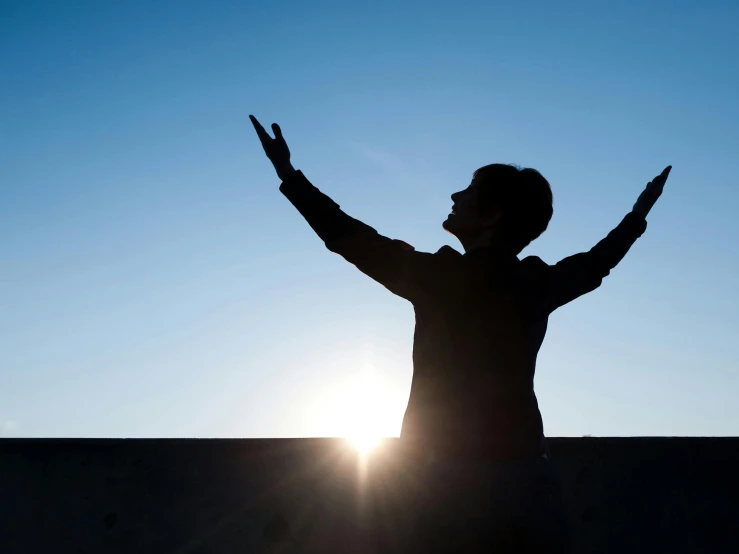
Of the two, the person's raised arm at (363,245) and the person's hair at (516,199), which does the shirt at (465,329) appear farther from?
the person's hair at (516,199)

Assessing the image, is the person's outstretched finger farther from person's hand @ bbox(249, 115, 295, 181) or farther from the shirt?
the shirt

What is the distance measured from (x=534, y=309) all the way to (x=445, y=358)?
29 centimetres

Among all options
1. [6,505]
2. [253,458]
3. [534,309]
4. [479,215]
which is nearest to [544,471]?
[534,309]

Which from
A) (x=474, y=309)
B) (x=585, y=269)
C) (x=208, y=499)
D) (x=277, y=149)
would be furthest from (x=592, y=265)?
(x=208, y=499)

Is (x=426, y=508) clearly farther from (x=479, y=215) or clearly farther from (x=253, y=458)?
(x=253, y=458)

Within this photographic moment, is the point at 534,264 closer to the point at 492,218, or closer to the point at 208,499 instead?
the point at 492,218

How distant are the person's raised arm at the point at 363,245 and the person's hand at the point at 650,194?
43.2 inches

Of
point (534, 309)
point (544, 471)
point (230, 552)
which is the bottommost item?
point (230, 552)

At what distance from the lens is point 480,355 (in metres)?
2.12

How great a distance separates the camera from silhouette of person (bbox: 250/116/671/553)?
1.98 meters

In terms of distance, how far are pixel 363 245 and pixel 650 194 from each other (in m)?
1.37

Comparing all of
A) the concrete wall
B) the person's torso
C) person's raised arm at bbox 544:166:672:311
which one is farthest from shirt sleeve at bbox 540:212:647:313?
the concrete wall

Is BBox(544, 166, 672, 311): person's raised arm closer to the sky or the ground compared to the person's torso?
closer to the sky

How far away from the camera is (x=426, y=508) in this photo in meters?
2.00
